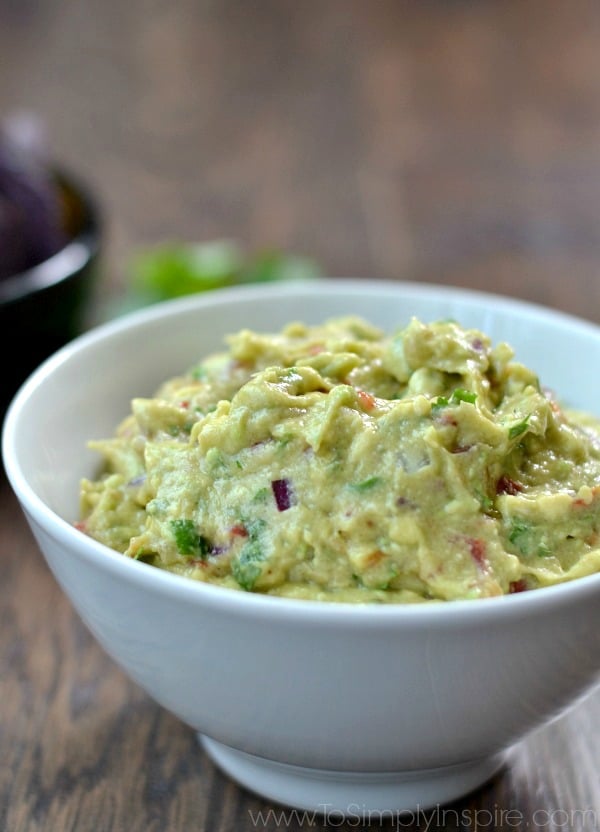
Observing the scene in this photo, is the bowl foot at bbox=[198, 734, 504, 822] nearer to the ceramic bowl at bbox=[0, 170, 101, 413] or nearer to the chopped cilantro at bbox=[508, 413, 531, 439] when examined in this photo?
the chopped cilantro at bbox=[508, 413, 531, 439]

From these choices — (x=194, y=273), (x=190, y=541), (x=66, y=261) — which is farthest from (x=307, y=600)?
(x=194, y=273)

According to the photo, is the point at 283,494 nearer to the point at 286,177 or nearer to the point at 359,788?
the point at 359,788

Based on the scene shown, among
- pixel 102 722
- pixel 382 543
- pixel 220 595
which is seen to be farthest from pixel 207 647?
pixel 102 722

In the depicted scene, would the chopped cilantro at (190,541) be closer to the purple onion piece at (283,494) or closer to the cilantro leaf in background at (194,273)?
the purple onion piece at (283,494)

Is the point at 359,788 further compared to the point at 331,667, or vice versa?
the point at 359,788

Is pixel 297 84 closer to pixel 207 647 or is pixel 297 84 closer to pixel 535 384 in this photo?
pixel 535 384

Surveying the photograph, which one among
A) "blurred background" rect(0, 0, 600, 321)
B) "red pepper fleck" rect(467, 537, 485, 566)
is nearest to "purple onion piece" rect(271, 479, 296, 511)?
"red pepper fleck" rect(467, 537, 485, 566)

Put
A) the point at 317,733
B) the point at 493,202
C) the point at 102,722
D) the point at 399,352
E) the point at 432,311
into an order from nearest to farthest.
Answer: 1. the point at 317,733
2. the point at 399,352
3. the point at 102,722
4. the point at 432,311
5. the point at 493,202

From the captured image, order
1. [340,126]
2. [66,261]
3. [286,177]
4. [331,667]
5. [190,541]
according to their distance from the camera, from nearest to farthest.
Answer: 1. [331,667]
2. [190,541]
3. [66,261]
4. [286,177]
5. [340,126]
